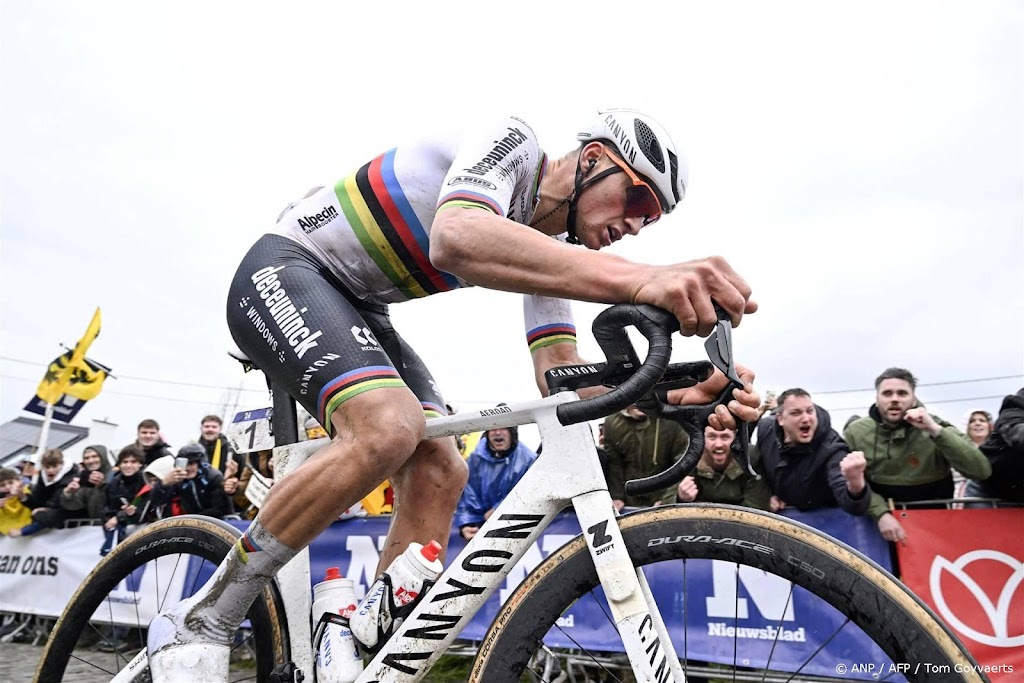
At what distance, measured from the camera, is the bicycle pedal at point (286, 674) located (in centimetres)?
213

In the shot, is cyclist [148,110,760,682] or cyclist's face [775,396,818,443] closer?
cyclist [148,110,760,682]

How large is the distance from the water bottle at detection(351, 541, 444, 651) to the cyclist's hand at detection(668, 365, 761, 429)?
867mm

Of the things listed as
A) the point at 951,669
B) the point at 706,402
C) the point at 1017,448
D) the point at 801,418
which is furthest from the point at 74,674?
the point at 1017,448

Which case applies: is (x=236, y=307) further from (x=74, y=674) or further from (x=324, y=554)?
(x=324, y=554)

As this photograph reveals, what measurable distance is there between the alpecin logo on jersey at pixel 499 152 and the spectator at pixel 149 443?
24.5ft

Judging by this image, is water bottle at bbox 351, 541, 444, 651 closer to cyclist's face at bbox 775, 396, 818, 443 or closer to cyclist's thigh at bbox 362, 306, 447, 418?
cyclist's thigh at bbox 362, 306, 447, 418

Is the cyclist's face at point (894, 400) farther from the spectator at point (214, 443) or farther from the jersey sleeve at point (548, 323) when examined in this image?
the spectator at point (214, 443)

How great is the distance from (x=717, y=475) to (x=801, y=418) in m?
0.71

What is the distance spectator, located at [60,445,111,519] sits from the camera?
8.43 metres

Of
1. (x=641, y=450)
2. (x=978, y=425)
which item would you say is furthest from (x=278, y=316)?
(x=978, y=425)

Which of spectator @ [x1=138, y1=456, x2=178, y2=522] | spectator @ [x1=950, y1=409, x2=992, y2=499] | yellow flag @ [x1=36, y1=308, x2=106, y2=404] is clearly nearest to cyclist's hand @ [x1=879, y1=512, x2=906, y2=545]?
spectator @ [x1=950, y1=409, x2=992, y2=499]

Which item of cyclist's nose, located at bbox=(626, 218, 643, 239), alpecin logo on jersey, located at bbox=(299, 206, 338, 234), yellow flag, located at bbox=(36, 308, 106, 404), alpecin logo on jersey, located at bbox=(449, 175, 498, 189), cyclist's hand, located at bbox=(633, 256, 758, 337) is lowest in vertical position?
cyclist's hand, located at bbox=(633, 256, 758, 337)

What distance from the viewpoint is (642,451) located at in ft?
17.4

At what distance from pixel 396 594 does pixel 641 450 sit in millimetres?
3558
